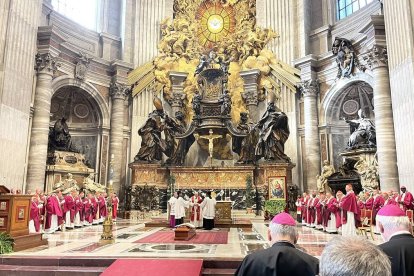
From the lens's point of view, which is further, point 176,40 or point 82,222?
point 176,40

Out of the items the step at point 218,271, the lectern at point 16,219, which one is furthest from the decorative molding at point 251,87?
the step at point 218,271

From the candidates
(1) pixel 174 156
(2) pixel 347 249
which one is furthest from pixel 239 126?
(2) pixel 347 249

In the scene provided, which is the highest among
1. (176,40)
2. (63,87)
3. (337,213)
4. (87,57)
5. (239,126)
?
(176,40)

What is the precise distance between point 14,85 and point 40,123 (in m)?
3.33

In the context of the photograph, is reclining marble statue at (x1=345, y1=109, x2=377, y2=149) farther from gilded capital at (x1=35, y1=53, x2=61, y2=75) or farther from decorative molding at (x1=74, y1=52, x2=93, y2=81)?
gilded capital at (x1=35, y1=53, x2=61, y2=75)

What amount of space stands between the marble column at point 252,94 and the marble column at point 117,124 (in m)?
6.08

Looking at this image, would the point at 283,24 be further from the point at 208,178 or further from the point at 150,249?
the point at 150,249

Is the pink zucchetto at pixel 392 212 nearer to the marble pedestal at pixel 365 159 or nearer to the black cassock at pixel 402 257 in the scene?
the black cassock at pixel 402 257

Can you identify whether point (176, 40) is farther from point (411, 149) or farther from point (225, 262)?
point (225, 262)

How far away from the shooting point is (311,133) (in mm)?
16766

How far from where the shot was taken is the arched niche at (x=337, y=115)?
16.0 meters

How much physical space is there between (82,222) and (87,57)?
27.1 feet

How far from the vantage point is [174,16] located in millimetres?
20891

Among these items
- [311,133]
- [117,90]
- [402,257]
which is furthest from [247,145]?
[402,257]
